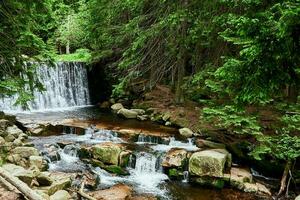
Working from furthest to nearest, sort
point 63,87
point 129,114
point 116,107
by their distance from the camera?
point 63,87 → point 116,107 → point 129,114

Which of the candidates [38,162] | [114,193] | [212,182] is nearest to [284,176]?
[212,182]

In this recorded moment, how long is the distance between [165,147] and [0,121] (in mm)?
5526

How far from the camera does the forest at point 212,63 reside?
4637mm

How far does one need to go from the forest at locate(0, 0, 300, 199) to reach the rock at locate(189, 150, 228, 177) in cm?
85

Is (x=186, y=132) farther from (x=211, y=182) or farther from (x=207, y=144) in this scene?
(x=211, y=182)

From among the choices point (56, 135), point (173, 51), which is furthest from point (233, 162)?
point (56, 135)

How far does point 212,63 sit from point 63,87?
10298 millimetres

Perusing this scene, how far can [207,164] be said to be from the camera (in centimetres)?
933

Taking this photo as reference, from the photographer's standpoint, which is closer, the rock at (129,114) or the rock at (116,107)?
the rock at (129,114)

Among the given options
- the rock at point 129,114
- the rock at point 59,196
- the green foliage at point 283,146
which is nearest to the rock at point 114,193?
the rock at point 59,196

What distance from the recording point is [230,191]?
8875 millimetres

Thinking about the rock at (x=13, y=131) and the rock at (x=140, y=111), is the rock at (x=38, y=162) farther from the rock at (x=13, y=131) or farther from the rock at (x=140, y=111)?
the rock at (x=140, y=111)

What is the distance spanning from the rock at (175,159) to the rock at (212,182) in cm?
80

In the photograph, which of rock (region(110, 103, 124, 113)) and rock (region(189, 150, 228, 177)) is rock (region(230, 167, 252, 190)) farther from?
rock (region(110, 103, 124, 113))
